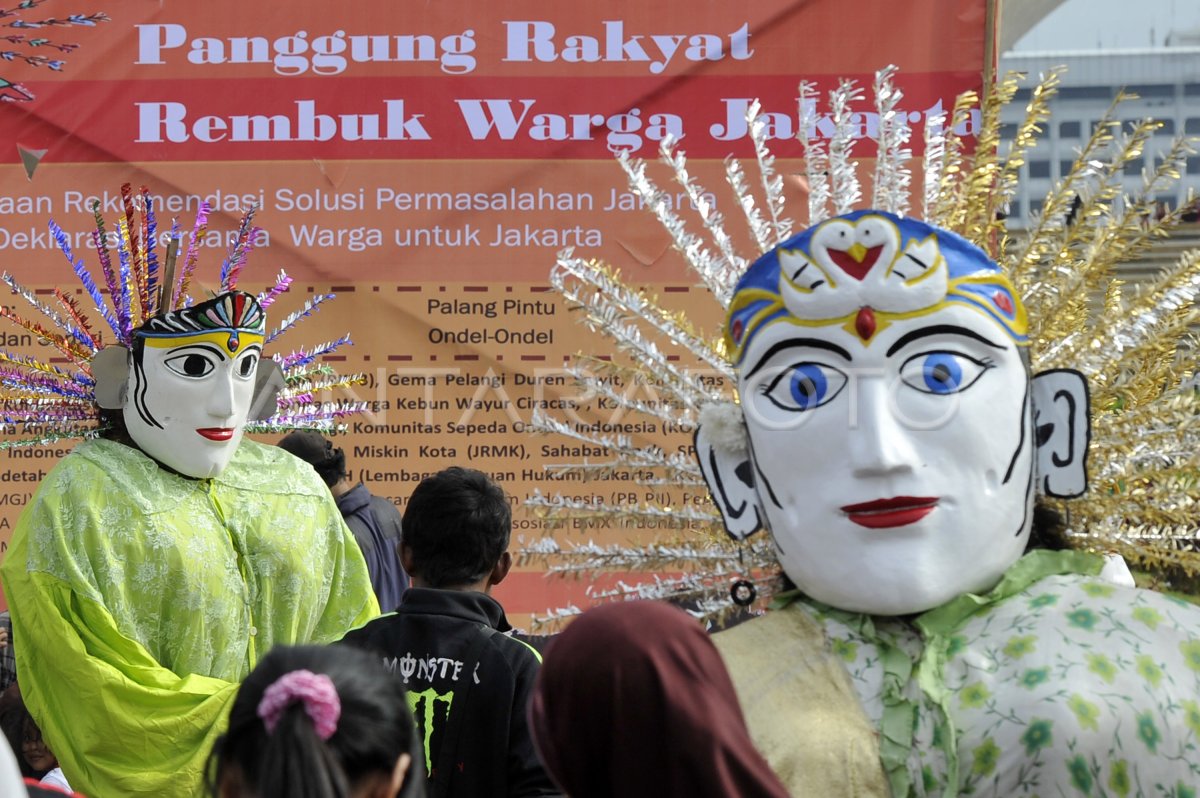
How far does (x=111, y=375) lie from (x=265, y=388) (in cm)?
34

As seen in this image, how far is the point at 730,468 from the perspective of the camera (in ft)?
7.07

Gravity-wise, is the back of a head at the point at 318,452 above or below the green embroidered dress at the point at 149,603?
above

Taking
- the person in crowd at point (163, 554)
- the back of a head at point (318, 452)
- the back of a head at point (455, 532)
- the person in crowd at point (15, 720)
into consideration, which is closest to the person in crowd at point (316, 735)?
the back of a head at point (455, 532)

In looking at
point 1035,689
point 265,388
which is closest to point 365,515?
point 265,388

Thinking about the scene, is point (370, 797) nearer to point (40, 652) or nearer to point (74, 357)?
point (40, 652)

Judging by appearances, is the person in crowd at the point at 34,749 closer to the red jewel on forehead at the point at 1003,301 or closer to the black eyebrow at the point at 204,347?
the black eyebrow at the point at 204,347

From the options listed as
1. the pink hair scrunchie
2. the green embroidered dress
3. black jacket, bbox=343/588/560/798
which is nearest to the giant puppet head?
black jacket, bbox=343/588/560/798

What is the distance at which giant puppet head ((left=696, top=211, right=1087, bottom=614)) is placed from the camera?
1.94m

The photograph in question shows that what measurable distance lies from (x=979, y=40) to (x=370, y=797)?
3.43 meters

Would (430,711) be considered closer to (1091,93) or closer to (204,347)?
(204,347)

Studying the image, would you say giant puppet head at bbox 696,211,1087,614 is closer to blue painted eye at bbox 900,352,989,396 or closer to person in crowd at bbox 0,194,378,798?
blue painted eye at bbox 900,352,989,396

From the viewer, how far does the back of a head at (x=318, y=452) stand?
13.4 feet

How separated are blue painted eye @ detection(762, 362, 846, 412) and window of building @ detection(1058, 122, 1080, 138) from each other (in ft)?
217

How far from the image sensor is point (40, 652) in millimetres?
3043
